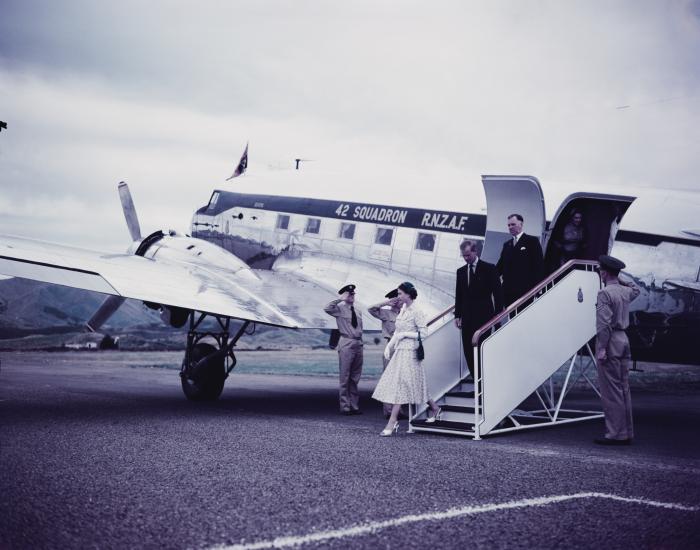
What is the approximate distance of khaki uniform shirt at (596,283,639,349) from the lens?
9.33 metres

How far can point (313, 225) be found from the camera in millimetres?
16719

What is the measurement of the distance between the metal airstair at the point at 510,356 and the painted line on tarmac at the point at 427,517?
3.71 meters

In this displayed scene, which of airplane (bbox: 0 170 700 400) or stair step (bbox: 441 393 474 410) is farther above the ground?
airplane (bbox: 0 170 700 400)

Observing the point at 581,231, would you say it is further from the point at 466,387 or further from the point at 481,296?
the point at 466,387

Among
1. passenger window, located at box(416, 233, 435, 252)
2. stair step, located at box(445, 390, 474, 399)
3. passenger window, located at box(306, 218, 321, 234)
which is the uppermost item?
passenger window, located at box(306, 218, 321, 234)

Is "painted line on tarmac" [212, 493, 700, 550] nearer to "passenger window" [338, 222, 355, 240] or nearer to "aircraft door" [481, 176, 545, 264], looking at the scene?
"aircraft door" [481, 176, 545, 264]

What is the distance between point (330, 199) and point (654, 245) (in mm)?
7520

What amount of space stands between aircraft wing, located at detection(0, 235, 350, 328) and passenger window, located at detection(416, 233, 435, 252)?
207cm

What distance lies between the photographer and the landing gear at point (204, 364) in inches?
538

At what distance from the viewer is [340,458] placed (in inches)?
298

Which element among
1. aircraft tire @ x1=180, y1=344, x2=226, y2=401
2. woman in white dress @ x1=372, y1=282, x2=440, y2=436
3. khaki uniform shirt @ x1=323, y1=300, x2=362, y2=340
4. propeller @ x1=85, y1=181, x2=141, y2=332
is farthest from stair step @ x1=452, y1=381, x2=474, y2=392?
propeller @ x1=85, y1=181, x2=141, y2=332

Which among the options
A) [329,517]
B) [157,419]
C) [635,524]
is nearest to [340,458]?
[329,517]

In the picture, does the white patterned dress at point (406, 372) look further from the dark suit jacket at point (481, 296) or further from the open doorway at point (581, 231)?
the open doorway at point (581, 231)

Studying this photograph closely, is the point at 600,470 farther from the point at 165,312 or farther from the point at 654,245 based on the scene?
the point at 165,312
